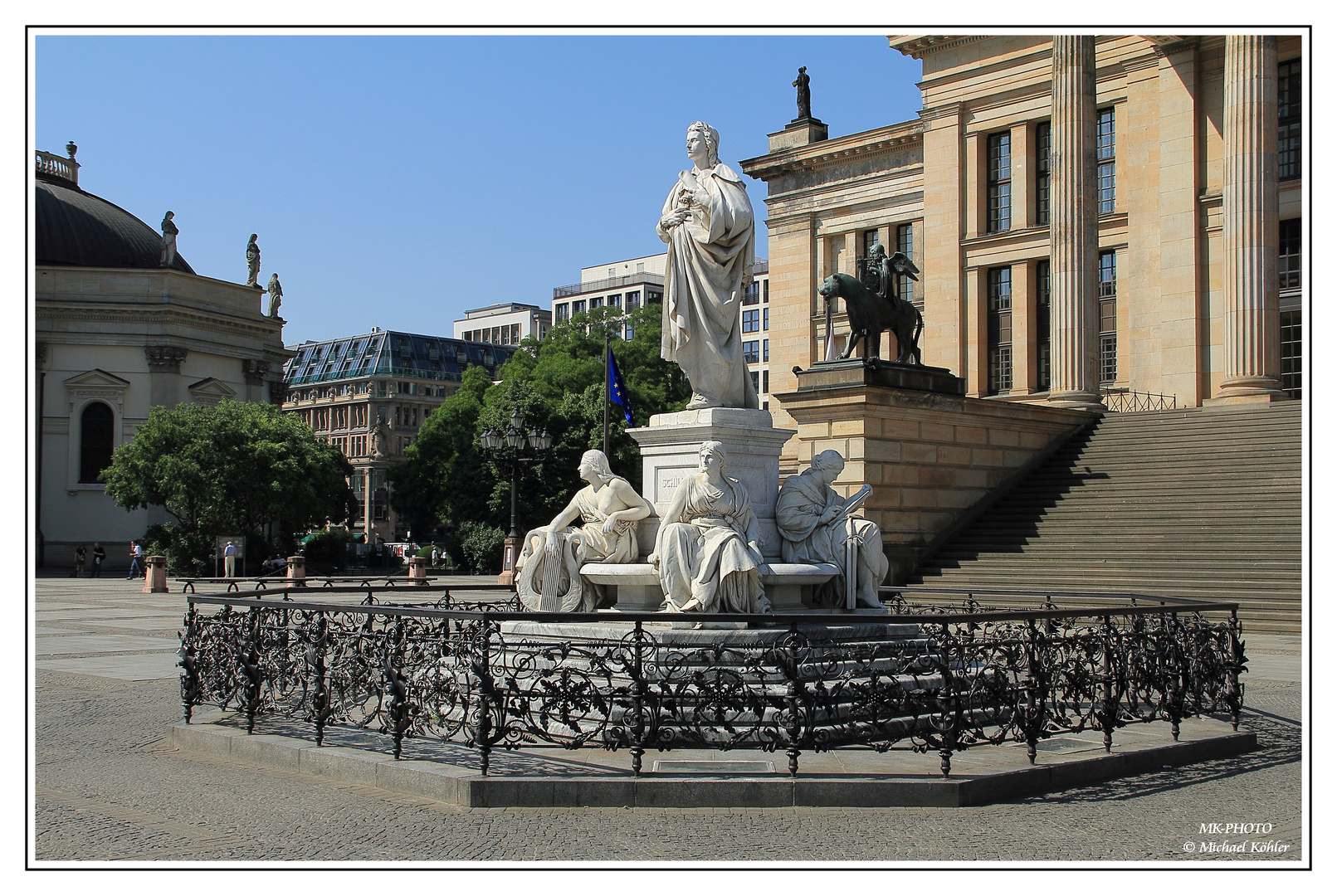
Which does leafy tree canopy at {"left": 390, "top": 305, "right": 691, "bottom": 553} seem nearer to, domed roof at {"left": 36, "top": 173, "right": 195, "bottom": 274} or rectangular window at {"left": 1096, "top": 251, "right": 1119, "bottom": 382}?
rectangular window at {"left": 1096, "top": 251, "right": 1119, "bottom": 382}

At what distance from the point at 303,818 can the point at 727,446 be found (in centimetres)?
433

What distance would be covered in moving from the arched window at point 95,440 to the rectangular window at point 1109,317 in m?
44.6

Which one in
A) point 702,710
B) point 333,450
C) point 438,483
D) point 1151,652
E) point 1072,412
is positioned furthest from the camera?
point 438,483

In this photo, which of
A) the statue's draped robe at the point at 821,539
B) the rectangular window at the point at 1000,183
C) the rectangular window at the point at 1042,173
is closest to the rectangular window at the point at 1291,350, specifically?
the rectangular window at the point at 1042,173

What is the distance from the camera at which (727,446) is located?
974 cm

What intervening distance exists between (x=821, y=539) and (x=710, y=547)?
4.09ft

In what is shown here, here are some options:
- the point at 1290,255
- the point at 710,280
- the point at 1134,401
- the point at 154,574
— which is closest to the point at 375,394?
the point at 154,574

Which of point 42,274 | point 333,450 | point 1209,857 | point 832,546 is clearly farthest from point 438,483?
point 1209,857

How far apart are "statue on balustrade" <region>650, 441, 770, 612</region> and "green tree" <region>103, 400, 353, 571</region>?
43075 millimetres

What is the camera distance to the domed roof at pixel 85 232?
2511 inches

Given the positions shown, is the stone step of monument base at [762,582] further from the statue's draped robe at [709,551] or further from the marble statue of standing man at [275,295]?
the marble statue of standing man at [275,295]

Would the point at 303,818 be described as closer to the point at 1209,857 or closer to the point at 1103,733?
the point at 1209,857

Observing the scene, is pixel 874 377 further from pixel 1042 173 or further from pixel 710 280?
pixel 1042 173

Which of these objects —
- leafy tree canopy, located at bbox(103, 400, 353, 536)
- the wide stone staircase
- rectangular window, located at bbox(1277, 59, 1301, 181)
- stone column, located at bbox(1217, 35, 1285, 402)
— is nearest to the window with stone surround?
rectangular window, located at bbox(1277, 59, 1301, 181)
